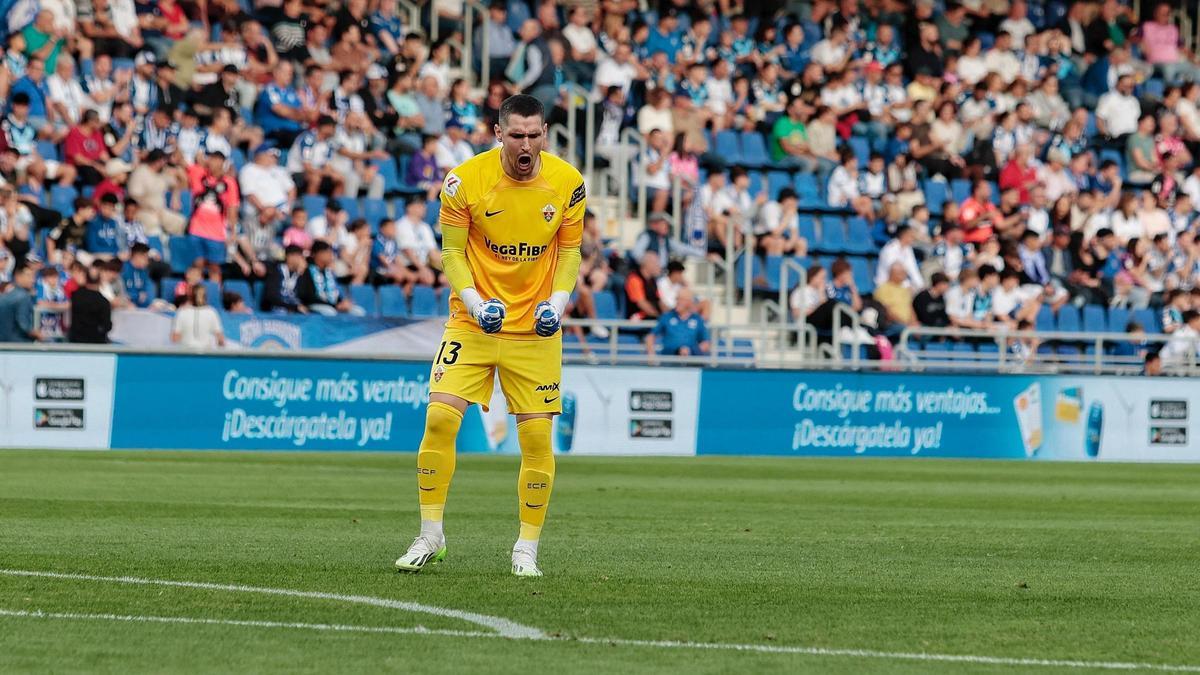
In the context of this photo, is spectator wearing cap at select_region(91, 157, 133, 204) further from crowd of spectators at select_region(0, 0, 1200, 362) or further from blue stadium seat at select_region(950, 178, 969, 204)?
blue stadium seat at select_region(950, 178, 969, 204)

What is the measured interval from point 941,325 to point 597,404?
261 inches

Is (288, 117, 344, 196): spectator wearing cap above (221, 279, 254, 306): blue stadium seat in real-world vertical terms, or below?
above

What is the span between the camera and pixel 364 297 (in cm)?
2438

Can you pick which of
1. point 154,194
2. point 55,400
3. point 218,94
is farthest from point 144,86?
point 55,400

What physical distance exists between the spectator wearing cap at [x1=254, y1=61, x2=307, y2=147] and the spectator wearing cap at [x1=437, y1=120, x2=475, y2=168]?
1.90m

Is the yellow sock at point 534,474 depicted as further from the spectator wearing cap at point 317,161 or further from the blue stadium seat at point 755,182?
the blue stadium seat at point 755,182

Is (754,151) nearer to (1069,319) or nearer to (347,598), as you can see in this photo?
(1069,319)

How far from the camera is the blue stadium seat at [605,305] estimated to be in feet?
83.9

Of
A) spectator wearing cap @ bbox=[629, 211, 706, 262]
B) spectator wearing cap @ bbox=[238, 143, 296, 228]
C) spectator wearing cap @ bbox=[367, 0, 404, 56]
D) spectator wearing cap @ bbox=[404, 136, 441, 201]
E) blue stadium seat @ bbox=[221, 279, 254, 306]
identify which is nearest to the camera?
blue stadium seat @ bbox=[221, 279, 254, 306]

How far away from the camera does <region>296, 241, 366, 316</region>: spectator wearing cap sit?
23312 mm

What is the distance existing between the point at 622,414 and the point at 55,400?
6.35 m

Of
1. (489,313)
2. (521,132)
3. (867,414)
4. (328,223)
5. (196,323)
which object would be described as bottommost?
(867,414)

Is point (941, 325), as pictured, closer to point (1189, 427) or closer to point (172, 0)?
point (1189, 427)

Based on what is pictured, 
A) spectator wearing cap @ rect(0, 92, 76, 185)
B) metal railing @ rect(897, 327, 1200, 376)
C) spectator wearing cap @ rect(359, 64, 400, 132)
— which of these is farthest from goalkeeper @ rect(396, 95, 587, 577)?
spectator wearing cap @ rect(359, 64, 400, 132)
